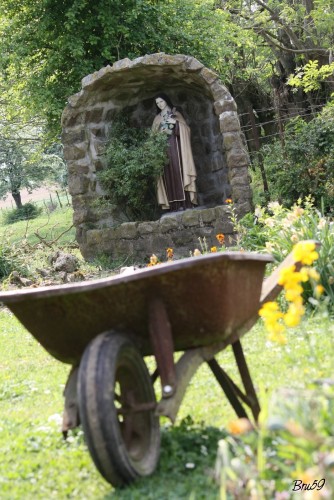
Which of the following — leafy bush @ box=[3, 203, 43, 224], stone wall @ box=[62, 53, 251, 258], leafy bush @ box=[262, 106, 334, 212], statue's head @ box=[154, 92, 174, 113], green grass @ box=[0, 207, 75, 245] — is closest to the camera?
stone wall @ box=[62, 53, 251, 258]

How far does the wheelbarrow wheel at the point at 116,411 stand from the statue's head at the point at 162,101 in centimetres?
829

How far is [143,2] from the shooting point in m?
12.0

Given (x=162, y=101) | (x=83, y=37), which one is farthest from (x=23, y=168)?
(x=162, y=101)

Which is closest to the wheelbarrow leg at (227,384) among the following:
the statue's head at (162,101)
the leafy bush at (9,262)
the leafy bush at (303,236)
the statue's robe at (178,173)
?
the leafy bush at (303,236)

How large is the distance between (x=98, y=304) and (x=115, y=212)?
858cm

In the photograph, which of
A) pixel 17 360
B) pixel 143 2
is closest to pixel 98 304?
pixel 17 360

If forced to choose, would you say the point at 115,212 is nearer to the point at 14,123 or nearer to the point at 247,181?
the point at 247,181

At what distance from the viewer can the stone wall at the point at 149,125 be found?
1015 cm

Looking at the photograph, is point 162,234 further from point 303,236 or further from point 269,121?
point 303,236

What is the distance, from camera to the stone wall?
10.1m

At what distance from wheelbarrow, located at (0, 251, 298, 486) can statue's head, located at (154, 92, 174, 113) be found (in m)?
8.06

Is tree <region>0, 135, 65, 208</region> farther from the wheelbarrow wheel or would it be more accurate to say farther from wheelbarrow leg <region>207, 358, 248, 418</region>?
the wheelbarrow wheel

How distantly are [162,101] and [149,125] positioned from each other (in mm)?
855

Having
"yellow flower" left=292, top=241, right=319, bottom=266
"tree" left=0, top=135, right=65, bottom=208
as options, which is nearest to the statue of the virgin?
"yellow flower" left=292, top=241, right=319, bottom=266
